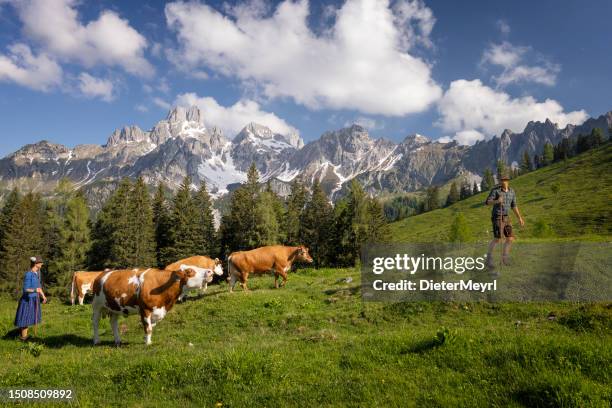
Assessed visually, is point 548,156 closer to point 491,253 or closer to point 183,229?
point 183,229

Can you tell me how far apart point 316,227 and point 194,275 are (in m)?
55.0

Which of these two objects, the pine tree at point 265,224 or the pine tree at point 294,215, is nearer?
the pine tree at point 265,224

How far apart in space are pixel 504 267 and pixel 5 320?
2197 cm

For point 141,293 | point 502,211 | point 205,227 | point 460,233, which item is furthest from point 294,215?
point 141,293

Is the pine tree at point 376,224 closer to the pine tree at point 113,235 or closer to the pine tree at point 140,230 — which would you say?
the pine tree at point 140,230

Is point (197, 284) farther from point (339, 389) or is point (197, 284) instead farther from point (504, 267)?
point (504, 267)

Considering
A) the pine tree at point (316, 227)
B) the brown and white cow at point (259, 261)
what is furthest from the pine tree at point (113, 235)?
the brown and white cow at point (259, 261)

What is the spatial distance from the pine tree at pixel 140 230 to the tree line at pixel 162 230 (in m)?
0.14

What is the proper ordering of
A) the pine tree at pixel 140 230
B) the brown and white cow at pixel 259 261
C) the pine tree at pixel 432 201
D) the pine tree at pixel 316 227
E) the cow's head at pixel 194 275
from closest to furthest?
1. the cow's head at pixel 194 275
2. the brown and white cow at pixel 259 261
3. the pine tree at pixel 140 230
4. the pine tree at pixel 316 227
5. the pine tree at pixel 432 201

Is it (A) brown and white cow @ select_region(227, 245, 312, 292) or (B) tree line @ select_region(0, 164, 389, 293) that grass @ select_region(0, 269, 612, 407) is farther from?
(B) tree line @ select_region(0, 164, 389, 293)

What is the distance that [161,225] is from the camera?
6350 cm

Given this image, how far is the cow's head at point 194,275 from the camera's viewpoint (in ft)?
43.6

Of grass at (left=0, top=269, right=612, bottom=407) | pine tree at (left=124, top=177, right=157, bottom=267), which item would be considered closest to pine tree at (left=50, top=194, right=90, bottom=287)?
pine tree at (left=124, top=177, right=157, bottom=267)

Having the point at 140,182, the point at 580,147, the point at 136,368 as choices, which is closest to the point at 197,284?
the point at 136,368
